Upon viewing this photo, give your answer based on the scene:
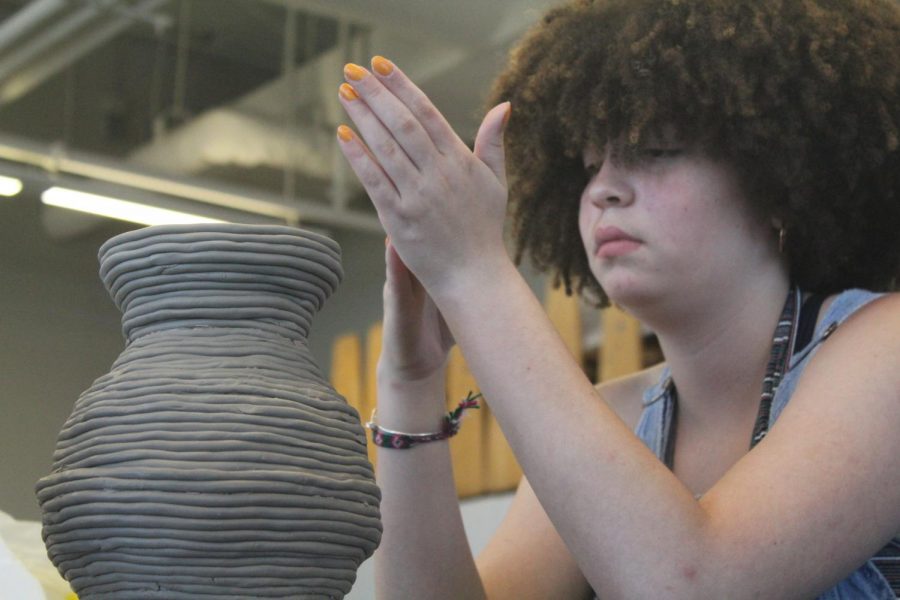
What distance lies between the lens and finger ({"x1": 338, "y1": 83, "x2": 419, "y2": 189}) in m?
0.81

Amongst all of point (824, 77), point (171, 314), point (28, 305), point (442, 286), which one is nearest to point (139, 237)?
point (171, 314)

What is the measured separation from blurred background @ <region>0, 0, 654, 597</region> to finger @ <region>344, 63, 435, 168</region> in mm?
2190

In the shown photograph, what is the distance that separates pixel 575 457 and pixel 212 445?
0.25 metres

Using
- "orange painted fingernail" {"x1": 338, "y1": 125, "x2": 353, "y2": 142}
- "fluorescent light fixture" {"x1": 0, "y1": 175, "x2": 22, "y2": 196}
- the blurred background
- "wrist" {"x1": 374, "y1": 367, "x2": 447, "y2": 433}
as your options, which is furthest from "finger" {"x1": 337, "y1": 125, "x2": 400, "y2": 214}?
the blurred background

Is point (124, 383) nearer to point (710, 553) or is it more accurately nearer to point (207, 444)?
point (207, 444)

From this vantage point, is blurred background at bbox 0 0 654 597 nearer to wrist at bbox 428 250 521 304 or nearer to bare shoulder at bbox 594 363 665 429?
bare shoulder at bbox 594 363 665 429

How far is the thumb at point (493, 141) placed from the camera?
854mm

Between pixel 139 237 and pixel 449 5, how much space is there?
384cm

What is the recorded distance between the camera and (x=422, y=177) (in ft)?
2.67

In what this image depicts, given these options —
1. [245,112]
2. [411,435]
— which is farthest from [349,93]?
[245,112]

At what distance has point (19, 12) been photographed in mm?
4699

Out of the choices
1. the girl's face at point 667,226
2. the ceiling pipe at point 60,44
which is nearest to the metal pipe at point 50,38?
the ceiling pipe at point 60,44

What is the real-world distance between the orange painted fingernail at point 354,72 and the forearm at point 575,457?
5.6 inches

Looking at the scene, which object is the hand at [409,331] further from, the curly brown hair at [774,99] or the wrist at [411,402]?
the curly brown hair at [774,99]
